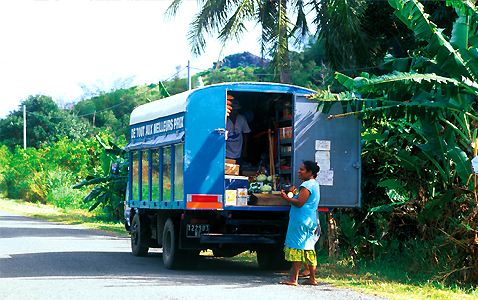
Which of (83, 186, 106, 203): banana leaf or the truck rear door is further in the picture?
(83, 186, 106, 203): banana leaf

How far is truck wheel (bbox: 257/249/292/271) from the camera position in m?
10.6

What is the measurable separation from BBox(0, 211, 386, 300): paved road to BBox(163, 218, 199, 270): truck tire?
0.18 m

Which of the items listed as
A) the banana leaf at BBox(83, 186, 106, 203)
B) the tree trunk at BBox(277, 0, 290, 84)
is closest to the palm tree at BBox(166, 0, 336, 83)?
the tree trunk at BBox(277, 0, 290, 84)

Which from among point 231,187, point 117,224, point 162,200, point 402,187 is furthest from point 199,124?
point 117,224

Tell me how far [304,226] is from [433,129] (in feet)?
7.91

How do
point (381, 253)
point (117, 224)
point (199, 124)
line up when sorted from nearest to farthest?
1. point (199, 124)
2. point (381, 253)
3. point (117, 224)

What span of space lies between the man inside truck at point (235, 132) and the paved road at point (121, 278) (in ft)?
6.90

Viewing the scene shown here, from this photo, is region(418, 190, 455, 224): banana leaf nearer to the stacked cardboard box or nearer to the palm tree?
the stacked cardboard box

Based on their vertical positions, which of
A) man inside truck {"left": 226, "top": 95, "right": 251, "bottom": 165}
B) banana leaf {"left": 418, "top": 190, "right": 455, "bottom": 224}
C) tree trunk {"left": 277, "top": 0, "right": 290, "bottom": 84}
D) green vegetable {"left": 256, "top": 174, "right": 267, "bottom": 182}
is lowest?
banana leaf {"left": 418, "top": 190, "right": 455, "bottom": 224}

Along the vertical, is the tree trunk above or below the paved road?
above

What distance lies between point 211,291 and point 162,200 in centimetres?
315

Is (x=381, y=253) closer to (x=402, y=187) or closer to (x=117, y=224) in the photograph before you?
(x=402, y=187)

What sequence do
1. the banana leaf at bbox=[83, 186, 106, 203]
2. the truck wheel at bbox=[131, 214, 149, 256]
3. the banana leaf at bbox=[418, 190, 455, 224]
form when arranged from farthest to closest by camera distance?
the banana leaf at bbox=[83, 186, 106, 203]
the truck wheel at bbox=[131, 214, 149, 256]
the banana leaf at bbox=[418, 190, 455, 224]

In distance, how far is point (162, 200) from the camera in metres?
10.9
